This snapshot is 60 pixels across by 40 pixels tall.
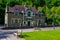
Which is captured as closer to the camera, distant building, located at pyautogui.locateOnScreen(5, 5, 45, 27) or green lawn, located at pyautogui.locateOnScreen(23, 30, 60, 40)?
green lawn, located at pyautogui.locateOnScreen(23, 30, 60, 40)

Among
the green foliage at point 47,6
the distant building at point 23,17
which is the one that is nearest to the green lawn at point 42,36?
the distant building at point 23,17

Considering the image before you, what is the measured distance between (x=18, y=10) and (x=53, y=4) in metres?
19.8

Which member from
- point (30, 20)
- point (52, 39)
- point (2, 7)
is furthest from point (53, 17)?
point (52, 39)

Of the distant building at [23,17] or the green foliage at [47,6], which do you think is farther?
the green foliage at [47,6]

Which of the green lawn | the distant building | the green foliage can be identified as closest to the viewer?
the green lawn

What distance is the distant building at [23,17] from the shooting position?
6431cm

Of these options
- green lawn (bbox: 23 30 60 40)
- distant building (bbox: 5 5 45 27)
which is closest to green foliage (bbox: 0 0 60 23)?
distant building (bbox: 5 5 45 27)

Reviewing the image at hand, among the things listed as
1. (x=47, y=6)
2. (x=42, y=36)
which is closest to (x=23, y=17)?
(x=47, y=6)

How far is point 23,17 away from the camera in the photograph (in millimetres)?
65500

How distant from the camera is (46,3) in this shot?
8356 centimetres

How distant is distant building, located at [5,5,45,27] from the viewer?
211ft

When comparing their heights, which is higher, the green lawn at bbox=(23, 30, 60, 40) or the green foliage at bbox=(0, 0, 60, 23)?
the green foliage at bbox=(0, 0, 60, 23)

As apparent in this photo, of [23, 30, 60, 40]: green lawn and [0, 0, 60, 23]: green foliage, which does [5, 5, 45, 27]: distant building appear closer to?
[0, 0, 60, 23]: green foliage

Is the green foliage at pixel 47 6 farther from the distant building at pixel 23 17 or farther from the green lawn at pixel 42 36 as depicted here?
the green lawn at pixel 42 36
